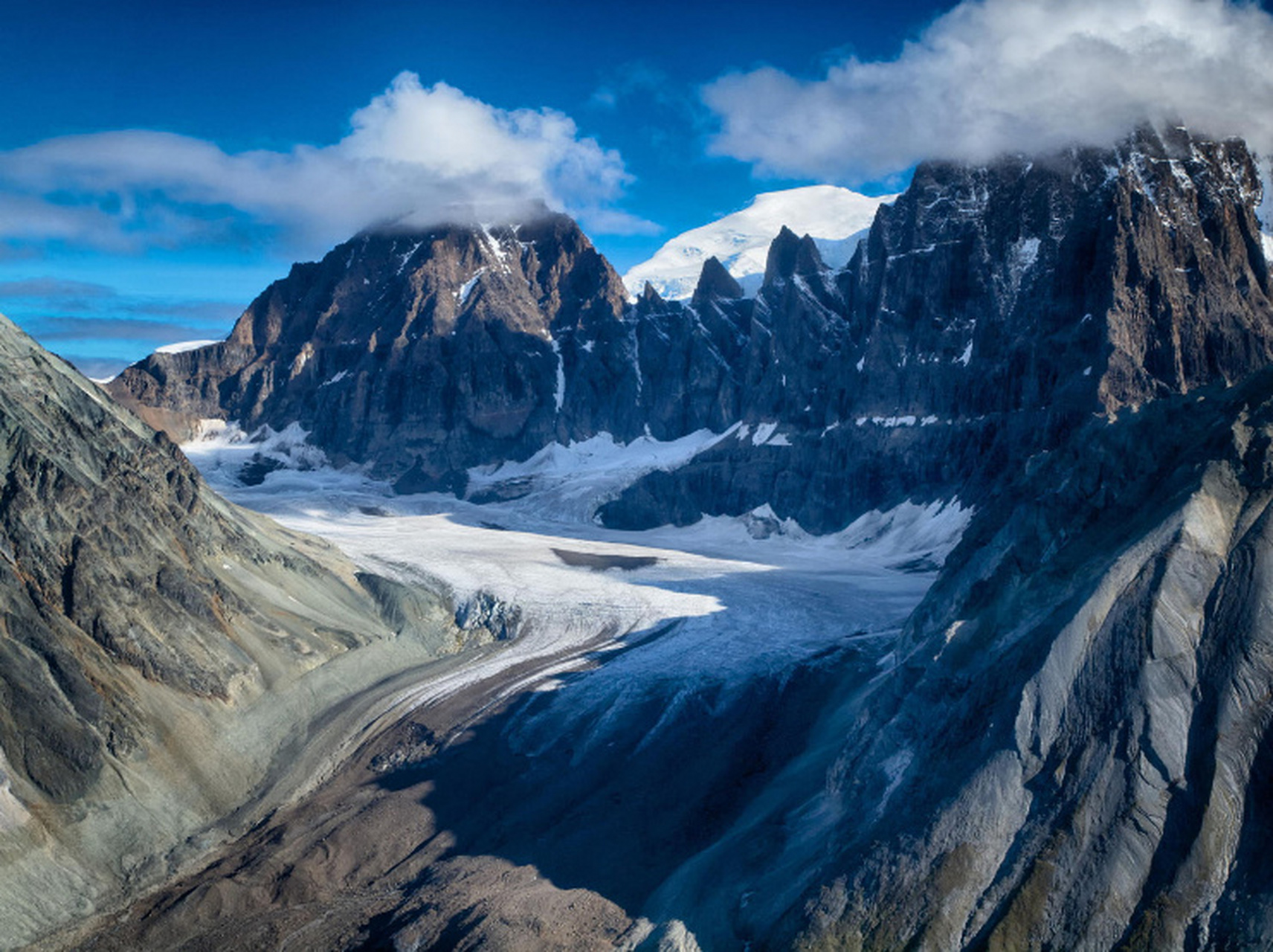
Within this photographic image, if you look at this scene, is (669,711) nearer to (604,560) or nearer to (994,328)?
(604,560)

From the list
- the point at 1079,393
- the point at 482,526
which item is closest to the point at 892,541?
the point at 1079,393

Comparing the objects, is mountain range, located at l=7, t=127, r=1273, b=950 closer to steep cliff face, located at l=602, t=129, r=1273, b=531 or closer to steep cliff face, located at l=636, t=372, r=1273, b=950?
steep cliff face, located at l=636, t=372, r=1273, b=950

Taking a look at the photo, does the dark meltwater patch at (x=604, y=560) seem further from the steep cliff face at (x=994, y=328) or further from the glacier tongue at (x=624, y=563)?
the steep cliff face at (x=994, y=328)

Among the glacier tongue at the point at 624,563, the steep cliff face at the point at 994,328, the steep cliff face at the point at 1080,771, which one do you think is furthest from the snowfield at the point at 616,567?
the steep cliff face at the point at 1080,771

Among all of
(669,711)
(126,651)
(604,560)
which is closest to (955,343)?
(604,560)

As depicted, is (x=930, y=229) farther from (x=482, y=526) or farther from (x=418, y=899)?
(x=418, y=899)
